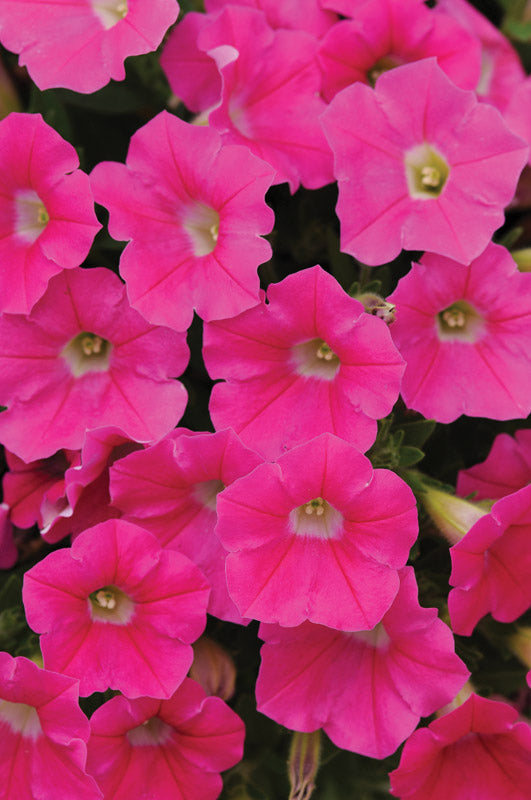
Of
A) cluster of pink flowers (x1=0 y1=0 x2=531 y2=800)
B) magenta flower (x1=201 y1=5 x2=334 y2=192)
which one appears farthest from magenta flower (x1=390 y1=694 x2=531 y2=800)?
magenta flower (x1=201 y1=5 x2=334 y2=192)

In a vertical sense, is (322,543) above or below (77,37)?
below

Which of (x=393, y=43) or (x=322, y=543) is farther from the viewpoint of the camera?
(x=393, y=43)

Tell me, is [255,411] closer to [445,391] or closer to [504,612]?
[445,391]

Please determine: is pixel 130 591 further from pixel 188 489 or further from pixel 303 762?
pixel 303 762

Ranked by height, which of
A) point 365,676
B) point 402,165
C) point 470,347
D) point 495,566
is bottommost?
point 365,676

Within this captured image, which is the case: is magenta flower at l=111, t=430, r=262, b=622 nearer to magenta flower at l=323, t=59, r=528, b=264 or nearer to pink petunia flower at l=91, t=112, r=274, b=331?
pink petunia flower at l=91, t=112, r=274, b=331

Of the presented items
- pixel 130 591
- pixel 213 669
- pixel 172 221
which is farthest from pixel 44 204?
pixel 213 669
